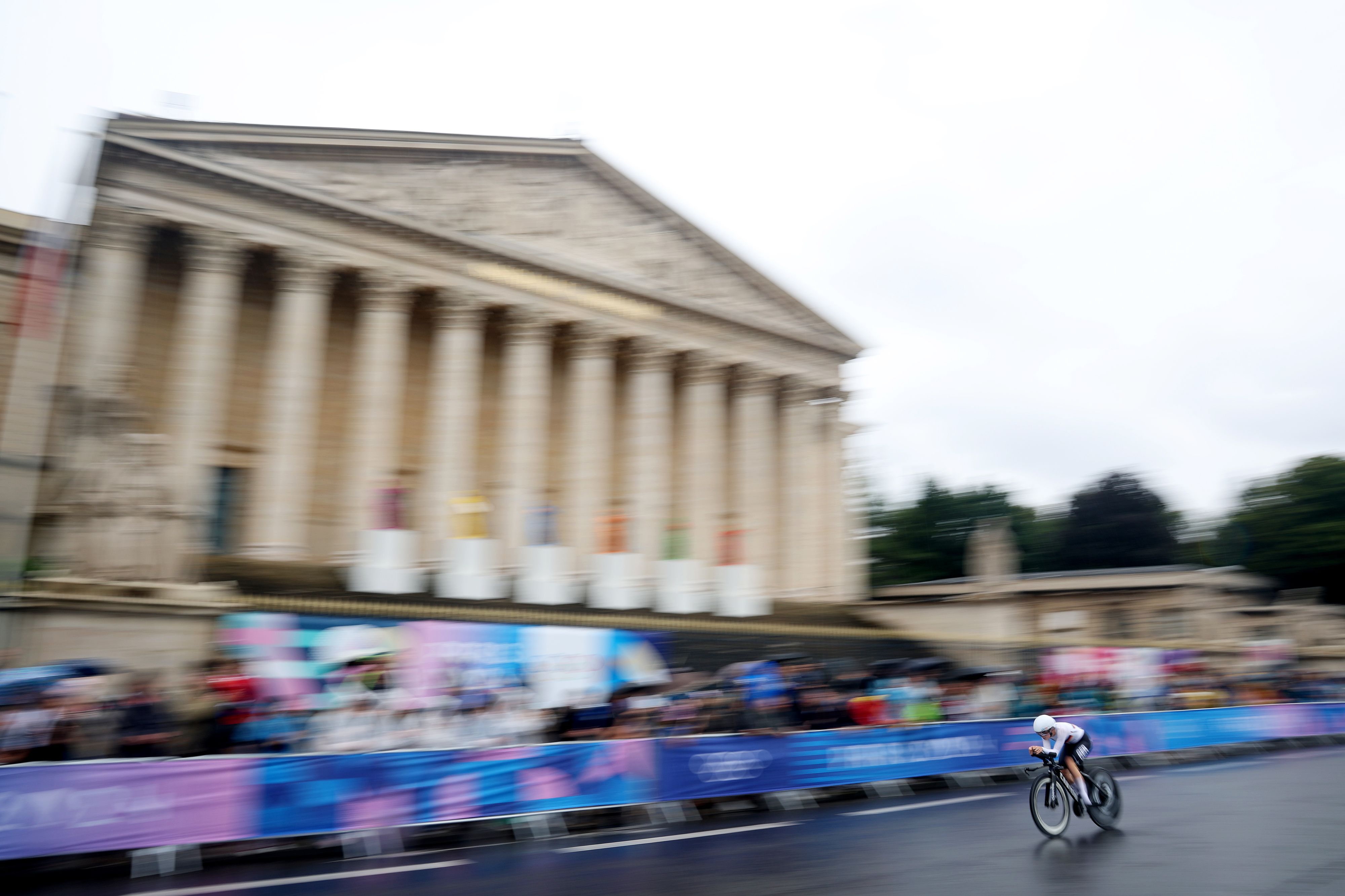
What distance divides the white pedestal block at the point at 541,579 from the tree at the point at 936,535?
39429mm

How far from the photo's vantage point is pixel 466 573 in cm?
2423

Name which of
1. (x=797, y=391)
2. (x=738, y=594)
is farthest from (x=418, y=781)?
(x=797, y=391)

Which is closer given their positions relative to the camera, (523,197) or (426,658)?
(426,658)

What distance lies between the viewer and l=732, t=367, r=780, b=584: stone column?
110 ft

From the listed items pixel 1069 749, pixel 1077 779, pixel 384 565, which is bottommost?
pixel 1077 779

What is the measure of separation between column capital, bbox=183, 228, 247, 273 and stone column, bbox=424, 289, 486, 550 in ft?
17.7

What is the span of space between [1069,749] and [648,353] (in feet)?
71.2

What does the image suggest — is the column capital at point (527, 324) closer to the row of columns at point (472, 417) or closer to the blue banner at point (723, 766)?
the row of columns at point (472, 417)

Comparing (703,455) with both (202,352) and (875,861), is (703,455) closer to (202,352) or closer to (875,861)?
(202,352)

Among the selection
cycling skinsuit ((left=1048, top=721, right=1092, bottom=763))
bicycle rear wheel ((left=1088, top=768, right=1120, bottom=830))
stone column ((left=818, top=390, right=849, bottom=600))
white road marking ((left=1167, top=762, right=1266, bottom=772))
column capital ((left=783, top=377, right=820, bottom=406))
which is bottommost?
white road marking ((left=1167, top=762, right=1266, bottom=772))

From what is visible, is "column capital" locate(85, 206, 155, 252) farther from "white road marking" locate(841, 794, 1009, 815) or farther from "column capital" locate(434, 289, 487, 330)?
"white road marking" locate(841, 794, 1009, 815)

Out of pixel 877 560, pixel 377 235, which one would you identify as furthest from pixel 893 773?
pixel 877 560

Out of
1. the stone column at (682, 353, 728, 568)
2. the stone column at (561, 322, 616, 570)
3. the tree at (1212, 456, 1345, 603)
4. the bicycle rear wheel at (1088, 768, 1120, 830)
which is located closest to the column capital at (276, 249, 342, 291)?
the stone column at (561, 322, 616, 570)

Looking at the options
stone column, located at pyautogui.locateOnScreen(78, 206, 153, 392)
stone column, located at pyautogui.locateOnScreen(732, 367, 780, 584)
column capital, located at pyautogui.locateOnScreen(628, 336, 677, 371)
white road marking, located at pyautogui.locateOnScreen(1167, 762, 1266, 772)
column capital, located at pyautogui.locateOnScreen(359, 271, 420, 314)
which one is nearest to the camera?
white road marking, located at pyautogui.locateOnScreen(1167, 762, 1266, 772)
